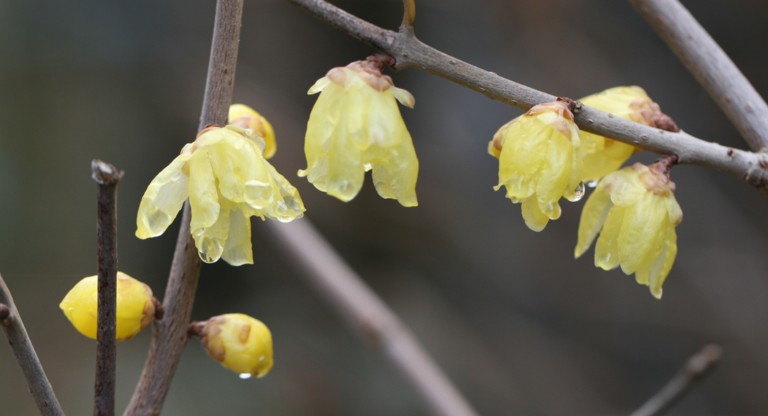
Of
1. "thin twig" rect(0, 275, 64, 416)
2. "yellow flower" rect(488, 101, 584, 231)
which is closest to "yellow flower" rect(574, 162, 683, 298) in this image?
"yellow flower" rect(488, 101, 584, 231)

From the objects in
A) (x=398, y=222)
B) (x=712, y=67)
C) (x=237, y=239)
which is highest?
(x=712, y=67)

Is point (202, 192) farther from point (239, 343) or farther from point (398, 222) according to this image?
point (398, 222)

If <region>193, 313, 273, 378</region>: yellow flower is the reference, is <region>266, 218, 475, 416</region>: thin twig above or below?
below

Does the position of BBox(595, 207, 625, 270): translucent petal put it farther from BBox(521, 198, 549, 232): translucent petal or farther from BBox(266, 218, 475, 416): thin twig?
BBox(266, 218, 475, 416): thin twig

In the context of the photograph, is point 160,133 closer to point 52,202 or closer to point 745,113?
point 52,202

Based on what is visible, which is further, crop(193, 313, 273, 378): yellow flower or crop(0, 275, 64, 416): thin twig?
crop(193, 313, 273, 378): yellow flower

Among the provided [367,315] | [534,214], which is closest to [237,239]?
[534,214]
